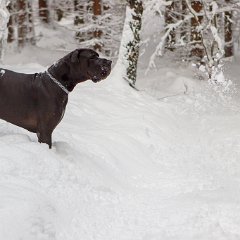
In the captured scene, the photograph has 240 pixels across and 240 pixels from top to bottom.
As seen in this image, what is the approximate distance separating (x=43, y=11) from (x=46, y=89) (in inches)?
766

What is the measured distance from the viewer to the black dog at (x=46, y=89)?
528cm

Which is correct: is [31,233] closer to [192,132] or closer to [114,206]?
[114,206]

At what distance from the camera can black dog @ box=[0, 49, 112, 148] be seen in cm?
528

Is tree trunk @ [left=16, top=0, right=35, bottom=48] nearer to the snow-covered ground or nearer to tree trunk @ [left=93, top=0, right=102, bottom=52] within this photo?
tree trunk @ [left=93, top=0, right=102, bottom=52]

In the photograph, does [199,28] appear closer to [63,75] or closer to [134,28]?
[134,28]

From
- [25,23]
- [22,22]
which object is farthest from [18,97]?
[22,22]

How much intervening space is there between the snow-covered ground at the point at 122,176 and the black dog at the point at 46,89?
0.28 m

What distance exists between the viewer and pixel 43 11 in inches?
934

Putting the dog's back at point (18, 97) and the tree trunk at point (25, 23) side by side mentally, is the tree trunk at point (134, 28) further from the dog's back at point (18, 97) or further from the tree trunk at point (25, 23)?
the tree trunk at point (25, 23)

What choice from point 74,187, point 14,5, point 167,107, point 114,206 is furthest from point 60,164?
point 14,5

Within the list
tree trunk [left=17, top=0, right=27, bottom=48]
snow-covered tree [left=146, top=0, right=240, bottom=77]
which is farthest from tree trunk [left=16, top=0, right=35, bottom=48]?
snow-covered tree [left=146, top=0, right=240, bottom=77]

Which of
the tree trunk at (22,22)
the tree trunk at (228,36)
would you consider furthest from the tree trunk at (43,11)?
the tree trunk at (228,36)

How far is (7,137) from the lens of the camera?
5.34 metres

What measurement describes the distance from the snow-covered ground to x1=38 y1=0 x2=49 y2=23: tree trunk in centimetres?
1382
